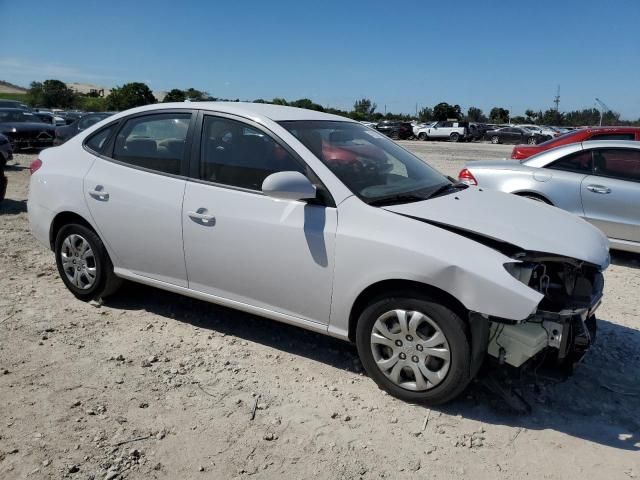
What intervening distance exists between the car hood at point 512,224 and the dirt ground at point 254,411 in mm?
914

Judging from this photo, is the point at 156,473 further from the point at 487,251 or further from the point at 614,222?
the point at 614,222

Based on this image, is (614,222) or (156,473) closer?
(156,473)

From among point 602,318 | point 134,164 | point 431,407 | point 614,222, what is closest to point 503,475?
point 431,407

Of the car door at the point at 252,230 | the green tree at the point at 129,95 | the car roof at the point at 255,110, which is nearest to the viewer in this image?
the car door at the point at 252,230

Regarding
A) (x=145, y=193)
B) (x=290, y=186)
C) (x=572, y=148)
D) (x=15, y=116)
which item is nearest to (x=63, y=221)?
(x=145, y=193)

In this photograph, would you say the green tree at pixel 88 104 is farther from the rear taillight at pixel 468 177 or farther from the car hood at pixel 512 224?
the car hood at pixel 512 224

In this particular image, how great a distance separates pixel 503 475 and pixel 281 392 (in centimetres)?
139

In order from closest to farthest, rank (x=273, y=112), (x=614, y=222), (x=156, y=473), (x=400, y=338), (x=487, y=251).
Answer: (x=156, y=473), (x=487, y=251), (x=400, y=338), (x=273, y=112), (x=614, y=222)

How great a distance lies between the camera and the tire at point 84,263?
4.62 metres

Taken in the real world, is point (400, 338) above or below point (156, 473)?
above

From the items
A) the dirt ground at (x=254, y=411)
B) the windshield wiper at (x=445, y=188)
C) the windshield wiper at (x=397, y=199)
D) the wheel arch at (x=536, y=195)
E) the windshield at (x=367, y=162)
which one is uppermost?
the windshield at (x=367, y=162)

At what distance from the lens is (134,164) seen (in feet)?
14.5

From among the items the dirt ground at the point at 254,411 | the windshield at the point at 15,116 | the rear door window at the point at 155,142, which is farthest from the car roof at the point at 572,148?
the windshield at the point at 15,116

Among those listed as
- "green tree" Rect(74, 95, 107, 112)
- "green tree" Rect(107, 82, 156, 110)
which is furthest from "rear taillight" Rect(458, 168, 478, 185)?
"green tree" Rect(74, 95, 107, 112)
